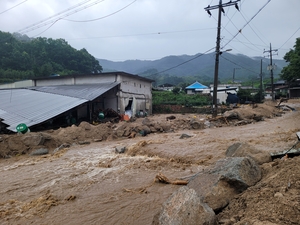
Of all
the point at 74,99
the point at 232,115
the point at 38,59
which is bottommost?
the point at 232,115

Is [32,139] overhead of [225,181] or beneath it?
beneath

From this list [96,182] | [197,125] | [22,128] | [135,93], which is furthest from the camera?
[135,93]

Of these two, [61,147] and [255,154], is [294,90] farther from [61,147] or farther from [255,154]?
[61,147]

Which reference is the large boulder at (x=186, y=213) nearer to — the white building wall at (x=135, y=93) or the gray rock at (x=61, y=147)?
the gray rock at (x=61, y=147)

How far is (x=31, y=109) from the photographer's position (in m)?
15.6

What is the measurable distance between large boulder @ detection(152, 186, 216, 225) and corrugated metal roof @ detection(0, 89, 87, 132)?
11.6 m

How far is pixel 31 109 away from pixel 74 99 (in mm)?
3017

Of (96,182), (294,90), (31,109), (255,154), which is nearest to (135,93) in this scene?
(31,109)

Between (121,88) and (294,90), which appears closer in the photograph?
(121,88)

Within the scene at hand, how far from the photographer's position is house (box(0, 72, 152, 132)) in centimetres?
1432

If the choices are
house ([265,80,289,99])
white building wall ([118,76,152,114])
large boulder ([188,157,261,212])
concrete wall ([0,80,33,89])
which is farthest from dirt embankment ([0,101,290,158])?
house ([265,80,289,99])

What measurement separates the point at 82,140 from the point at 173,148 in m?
5.67

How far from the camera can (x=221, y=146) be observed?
8859mm

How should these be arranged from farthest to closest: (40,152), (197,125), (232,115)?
(232,115)
(197,125)
(40,152)
